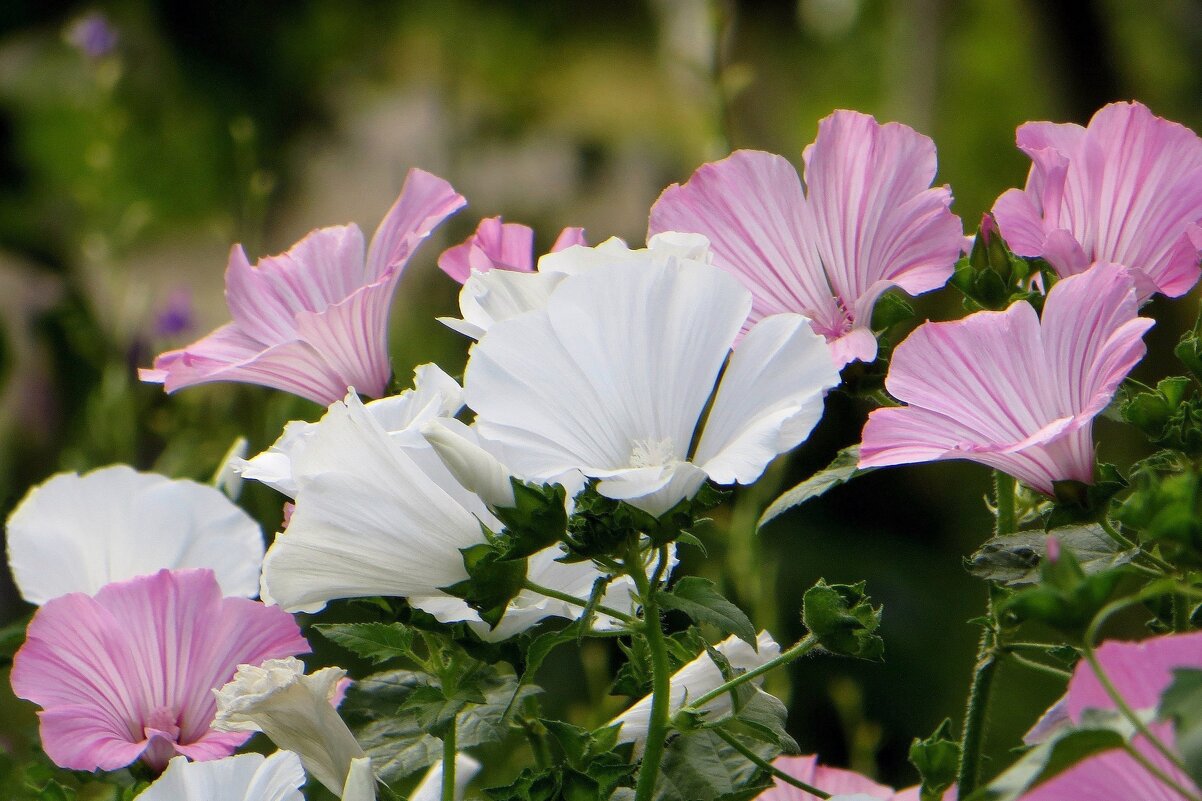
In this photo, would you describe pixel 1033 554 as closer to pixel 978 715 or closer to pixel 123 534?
pixel 978 715

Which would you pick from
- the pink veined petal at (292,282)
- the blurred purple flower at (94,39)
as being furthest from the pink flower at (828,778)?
the blurred purple flower at (94,39)

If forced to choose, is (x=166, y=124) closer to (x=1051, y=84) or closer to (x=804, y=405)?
(x=1051, y=84)

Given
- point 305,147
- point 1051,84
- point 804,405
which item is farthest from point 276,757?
point 305,147

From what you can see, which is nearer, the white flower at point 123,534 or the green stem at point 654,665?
the green stem at point 654,665

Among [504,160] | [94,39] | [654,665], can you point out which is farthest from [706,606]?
[504,160]

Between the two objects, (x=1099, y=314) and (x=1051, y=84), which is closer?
(x=1099, y=314)

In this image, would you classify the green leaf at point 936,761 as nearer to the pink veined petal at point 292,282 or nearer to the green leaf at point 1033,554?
the green leaf at point 1033,554

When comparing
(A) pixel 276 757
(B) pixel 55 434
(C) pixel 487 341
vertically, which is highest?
(C) pixel 487 341

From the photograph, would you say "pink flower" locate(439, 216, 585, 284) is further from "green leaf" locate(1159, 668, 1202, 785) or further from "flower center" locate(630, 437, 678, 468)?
"green leaf" locate(1159, 668, 1202, 785)
